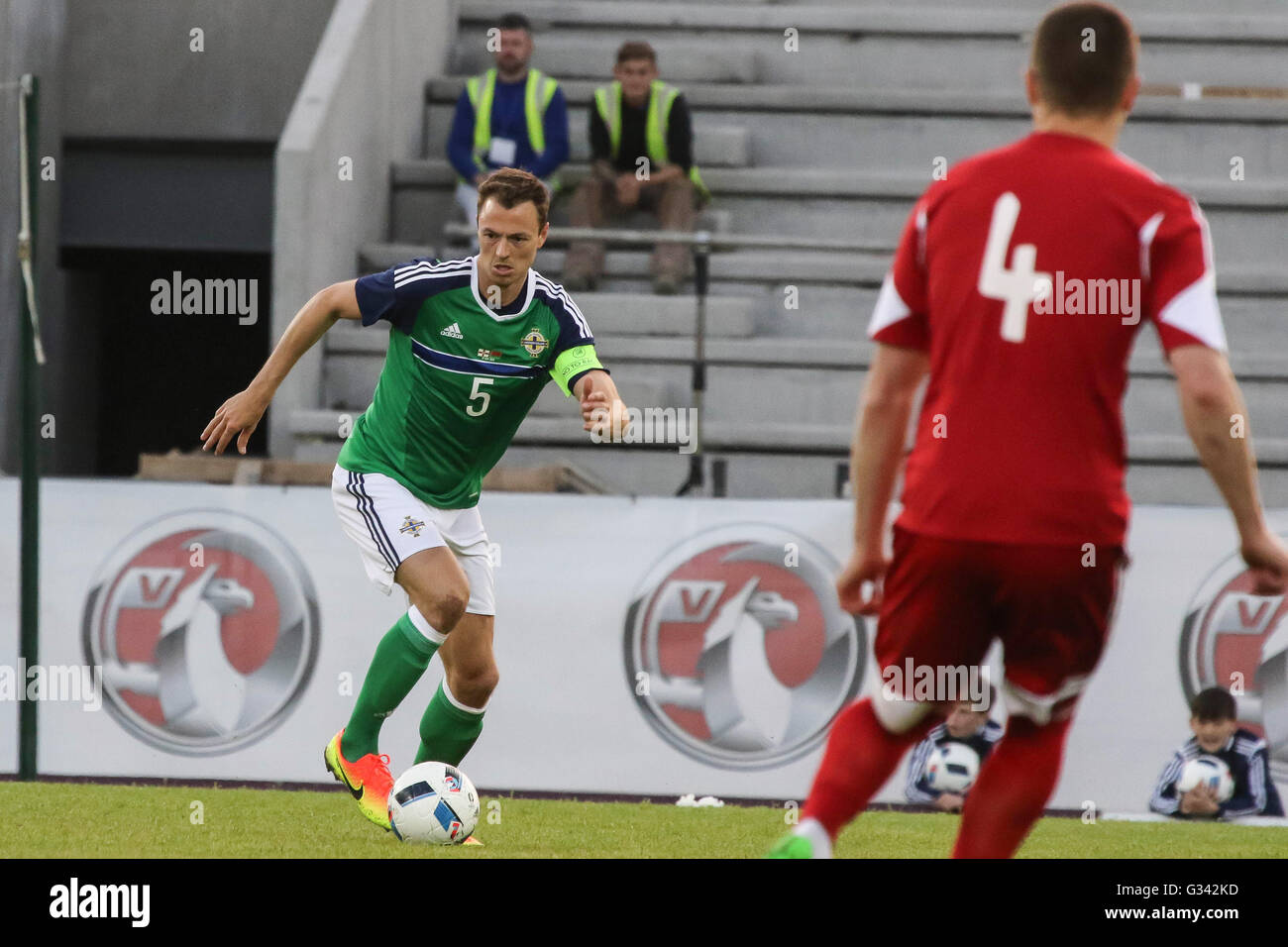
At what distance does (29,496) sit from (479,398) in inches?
124

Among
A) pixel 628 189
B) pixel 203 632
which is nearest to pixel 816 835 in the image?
pixel 203 632

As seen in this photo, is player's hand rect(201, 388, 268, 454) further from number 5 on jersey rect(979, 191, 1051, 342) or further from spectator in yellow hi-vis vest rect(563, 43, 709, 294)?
spectator in yellow hi-vis vest rect(563, 43, 709, 294)

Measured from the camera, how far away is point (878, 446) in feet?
11.9

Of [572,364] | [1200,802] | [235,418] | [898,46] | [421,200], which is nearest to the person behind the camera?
[235,418]

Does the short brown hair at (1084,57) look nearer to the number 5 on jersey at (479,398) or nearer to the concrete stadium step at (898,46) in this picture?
the number 5 on jersey at (479,398)

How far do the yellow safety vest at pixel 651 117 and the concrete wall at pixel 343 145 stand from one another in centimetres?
172

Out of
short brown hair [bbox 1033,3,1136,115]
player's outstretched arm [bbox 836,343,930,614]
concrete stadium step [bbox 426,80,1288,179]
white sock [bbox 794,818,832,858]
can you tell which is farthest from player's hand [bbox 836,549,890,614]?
concrete stadium step [bbox 426,80,1288,179]

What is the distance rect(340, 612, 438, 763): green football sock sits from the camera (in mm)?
6160

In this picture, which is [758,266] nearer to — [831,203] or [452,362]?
[831,203]

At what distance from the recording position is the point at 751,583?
8422 mm

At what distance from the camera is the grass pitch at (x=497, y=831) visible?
5.71 meters
